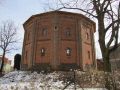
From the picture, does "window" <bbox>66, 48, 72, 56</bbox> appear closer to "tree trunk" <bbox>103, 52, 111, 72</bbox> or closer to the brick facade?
the brick facade

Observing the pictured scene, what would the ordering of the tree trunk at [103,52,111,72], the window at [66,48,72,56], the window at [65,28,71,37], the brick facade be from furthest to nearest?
the window at [65,28,71,37] → the window at [66,48,72,56] → the brick facade → the tree trunk at [103,52,111,72]

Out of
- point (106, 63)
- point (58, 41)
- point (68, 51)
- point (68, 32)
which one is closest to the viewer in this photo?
point (106, 63)

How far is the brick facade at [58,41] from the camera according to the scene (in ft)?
100

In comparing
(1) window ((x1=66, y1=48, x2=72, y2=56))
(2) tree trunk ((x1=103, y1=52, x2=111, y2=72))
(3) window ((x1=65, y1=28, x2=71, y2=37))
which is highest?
(3) window ((x1=65, y1=28, x2=71, y2=37))

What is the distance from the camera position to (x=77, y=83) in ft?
34.4

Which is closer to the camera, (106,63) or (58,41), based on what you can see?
(106,63)

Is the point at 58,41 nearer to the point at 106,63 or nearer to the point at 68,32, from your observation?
the point at 68,32

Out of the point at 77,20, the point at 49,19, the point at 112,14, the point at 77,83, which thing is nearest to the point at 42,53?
the point at 49,19

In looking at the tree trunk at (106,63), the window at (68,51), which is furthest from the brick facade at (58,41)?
the tree trunk at (106,63)

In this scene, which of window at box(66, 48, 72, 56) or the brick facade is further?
window at box(66, 48, 72, 56)

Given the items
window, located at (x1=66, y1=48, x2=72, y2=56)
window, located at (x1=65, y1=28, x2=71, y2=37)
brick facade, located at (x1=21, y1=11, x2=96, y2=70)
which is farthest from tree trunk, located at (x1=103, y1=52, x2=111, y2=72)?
window, located at (x1=65, y1=28, x2=71, y2=37)

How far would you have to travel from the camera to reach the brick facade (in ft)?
100

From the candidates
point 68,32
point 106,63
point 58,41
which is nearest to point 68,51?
point 58,41

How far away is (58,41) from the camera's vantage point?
101ft
